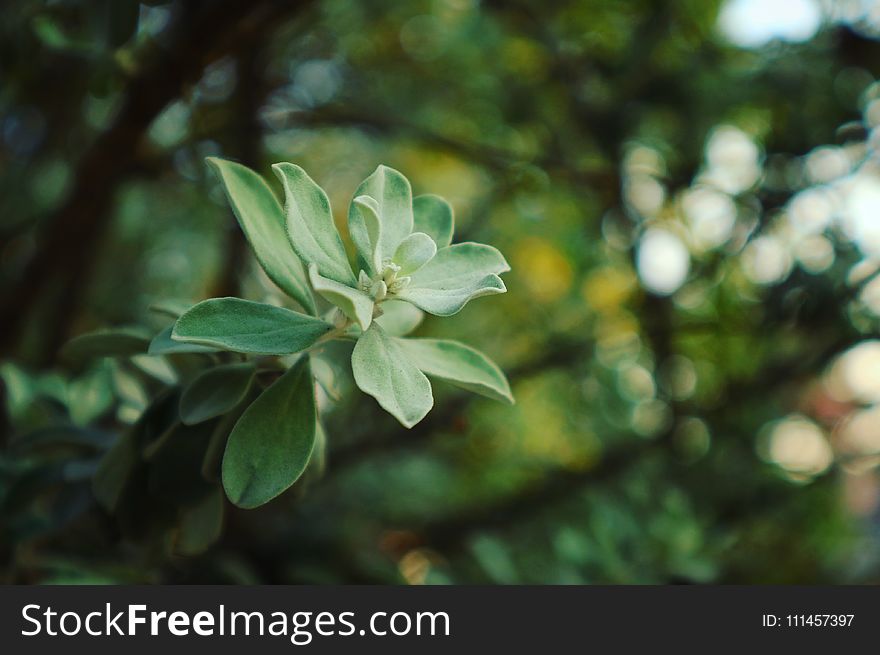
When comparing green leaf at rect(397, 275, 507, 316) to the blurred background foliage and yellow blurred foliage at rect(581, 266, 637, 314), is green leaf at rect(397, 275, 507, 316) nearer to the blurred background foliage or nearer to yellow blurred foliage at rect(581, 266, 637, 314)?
the blurred background foliage

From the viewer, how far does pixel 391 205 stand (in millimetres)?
497

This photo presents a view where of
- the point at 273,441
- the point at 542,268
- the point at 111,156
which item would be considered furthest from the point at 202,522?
the point at 542,268

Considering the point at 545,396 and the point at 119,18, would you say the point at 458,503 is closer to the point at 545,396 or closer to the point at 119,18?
the point at 545,396

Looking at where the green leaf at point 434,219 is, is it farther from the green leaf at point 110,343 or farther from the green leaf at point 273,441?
the green leaf at point 110,343

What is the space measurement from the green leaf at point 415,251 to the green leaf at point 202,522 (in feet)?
0.91

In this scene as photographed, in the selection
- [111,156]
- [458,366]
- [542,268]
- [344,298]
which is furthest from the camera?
[542,268]

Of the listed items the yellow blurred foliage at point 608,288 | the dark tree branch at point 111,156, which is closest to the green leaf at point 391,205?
the dark tree branch at point 111,156

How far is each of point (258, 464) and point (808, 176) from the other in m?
1.18

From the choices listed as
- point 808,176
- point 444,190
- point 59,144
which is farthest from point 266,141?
point 808,176

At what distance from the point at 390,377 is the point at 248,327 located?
9 centimetres

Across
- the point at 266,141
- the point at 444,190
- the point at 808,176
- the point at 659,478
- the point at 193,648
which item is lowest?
the point at 193,648

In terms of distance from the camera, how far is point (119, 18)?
708 mm

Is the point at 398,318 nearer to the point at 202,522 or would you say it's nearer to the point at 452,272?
the point at 452,272

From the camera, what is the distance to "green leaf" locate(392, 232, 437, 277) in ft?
1.53
